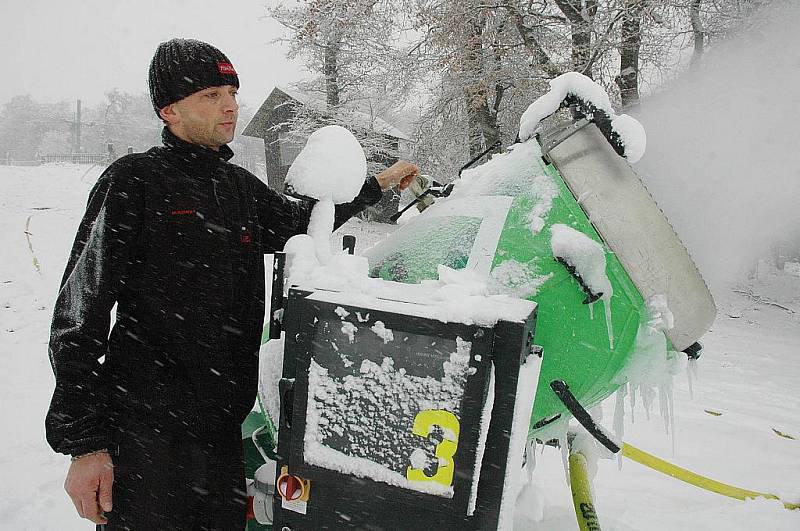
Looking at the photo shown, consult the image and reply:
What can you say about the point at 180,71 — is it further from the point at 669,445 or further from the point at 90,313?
the point at 669,445

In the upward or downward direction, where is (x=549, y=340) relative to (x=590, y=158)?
downward

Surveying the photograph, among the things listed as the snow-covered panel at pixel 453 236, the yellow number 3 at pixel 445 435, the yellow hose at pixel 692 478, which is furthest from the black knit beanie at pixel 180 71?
the yellow hose at pixel 692 478

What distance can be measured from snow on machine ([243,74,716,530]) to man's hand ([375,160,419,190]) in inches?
9.1

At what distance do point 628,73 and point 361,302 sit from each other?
11.9 metres

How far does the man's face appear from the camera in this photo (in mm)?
1967

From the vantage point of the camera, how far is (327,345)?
131 cm

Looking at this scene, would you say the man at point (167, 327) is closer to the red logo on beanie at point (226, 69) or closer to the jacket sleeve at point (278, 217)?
the red logo on beanie at point (226, 69)

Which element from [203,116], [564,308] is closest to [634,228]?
[564,308]

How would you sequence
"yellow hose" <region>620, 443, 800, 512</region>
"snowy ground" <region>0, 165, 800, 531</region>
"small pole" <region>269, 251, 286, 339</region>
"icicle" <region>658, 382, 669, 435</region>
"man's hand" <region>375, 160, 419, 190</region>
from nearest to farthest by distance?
"small pole" <region>269, 251, 286, 339</region> < "icicle" <region>658, 382, 669, 435</region> < "man's hand" <region>375, 160, 419, 190</region> < "yellow hose" <region>620, 443, 800, 512</region> < "snowy ground" <region>0, 165, 800, 531</region>

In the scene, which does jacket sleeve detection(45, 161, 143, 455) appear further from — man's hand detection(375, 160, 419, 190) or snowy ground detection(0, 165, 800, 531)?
snowy ground detection(0, 165, 800, 531)

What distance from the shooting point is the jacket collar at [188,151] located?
6.47 ft

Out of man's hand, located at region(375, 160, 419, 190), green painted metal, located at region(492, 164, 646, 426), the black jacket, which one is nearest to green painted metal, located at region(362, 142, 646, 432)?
green painted metal, located at region(492, 164, 646, 426)

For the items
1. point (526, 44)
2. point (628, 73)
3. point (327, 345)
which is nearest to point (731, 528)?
point (327, 345)

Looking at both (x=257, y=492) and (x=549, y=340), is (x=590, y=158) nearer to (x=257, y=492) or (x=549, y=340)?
(x=549, y=340)
